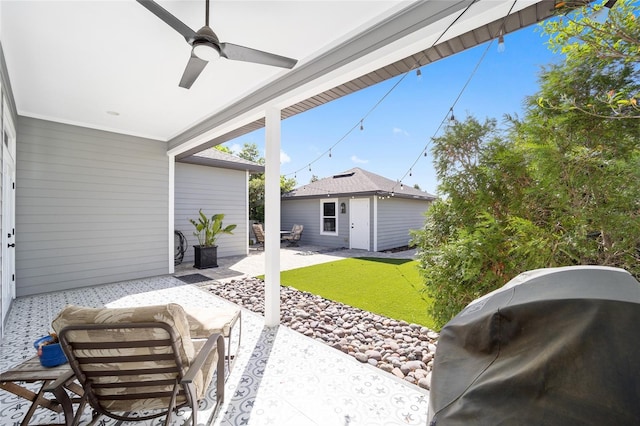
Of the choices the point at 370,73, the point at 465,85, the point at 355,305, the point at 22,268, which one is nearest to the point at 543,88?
the point at 465,85

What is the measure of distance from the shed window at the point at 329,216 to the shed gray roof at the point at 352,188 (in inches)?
24.5

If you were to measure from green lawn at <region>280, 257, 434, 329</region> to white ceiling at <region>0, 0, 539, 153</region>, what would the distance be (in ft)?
8.92

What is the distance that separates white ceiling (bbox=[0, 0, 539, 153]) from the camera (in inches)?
98.8

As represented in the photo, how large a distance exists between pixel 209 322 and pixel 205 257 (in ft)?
18.6

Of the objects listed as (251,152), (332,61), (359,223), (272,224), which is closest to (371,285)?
(272,224)

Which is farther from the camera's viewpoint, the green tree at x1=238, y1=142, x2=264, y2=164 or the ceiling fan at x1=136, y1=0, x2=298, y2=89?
the green tree at x1=238, y1=142, x2=264, y2=164

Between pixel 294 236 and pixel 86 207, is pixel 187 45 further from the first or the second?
pixel 294 236

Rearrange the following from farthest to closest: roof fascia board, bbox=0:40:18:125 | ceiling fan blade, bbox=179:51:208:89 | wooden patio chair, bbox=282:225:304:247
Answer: wooden patio chair, bbox=282:225:304:247, roof fascia board, bbox=0:40:18:125, ceiling fan blade, bbox=179:51:208:89

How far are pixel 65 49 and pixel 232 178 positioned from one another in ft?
22.3

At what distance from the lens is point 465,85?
9.07 feet

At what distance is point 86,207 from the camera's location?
598cm

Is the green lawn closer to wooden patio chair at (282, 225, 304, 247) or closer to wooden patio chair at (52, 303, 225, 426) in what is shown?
wooden patio chair at (52, 303, 225, 426)

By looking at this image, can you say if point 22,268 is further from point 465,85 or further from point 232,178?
point 465,85

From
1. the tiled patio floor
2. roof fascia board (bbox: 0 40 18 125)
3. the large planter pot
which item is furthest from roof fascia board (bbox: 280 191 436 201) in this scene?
roof fascia board (bbox: 0 40 18 125)
